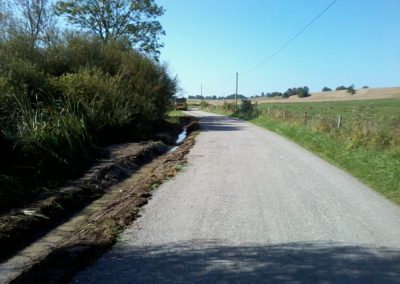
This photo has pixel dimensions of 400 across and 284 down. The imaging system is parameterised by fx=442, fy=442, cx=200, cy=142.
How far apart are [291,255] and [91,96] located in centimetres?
1562

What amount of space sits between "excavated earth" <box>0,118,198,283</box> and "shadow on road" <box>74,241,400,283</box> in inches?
22.3

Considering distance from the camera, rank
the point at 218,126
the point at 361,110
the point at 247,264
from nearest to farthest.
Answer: the point at 247,264 < the point at 361,110 < the point at 218,126

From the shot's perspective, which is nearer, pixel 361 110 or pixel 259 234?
pixel 259 234

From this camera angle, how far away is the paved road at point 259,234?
207 inches

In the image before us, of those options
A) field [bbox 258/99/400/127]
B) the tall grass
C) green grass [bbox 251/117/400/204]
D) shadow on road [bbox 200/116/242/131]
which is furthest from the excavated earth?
shadow on road [bbox 200/116/242/131]

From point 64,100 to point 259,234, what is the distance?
13300 millimetres

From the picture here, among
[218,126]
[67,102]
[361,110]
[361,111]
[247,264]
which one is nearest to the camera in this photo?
[247,264]

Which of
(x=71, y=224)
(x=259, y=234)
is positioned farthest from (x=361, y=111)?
(x=71, y=224)

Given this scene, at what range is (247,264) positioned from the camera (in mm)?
5535

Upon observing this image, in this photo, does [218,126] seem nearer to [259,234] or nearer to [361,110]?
[361,110]

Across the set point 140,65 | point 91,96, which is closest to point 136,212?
point 91,96

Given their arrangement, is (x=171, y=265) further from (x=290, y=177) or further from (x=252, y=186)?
(x=290, y=177)

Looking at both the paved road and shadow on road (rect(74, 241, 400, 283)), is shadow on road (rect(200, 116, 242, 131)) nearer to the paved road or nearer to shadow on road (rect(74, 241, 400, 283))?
the paved road

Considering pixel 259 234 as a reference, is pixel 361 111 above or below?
above
